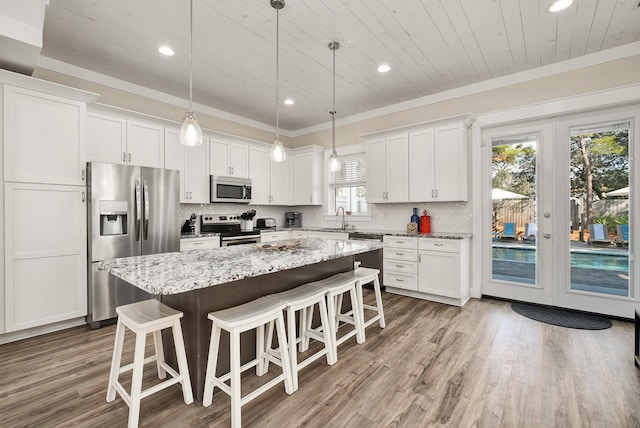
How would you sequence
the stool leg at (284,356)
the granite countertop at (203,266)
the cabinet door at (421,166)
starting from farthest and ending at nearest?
the cabinet door at (421,166)
the stool leg at (284,356)
the granite countertop at (203,266)

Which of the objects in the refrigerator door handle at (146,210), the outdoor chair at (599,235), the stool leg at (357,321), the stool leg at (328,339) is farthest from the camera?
the refrigerator door handle at (146,210)

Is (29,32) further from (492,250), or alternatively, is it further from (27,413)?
(492,250)

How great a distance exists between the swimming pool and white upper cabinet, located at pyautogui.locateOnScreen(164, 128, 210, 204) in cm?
426

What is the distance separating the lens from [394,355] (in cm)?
249

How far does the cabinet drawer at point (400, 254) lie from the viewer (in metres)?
4.04

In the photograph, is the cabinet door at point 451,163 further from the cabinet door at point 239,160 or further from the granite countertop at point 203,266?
the cabinet door at point 239,160

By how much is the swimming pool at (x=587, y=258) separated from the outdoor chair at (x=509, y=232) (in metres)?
0.15

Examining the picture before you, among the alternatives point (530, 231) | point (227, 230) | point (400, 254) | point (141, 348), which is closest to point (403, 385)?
point (141, 348)

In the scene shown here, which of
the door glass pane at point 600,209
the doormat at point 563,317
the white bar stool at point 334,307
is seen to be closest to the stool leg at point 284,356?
the white bar stool at point 334,307

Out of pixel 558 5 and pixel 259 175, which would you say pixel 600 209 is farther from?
pixel 259 175

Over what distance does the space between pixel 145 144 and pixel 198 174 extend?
30.9 inches

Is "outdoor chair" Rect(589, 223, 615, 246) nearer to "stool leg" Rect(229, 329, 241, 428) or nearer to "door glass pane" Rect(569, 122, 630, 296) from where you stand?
"door glass pane" Rect(569, 122, 630, 296)

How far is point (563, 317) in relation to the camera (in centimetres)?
327

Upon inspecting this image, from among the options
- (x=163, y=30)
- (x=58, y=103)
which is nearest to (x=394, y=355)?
(x=163, y=30)
